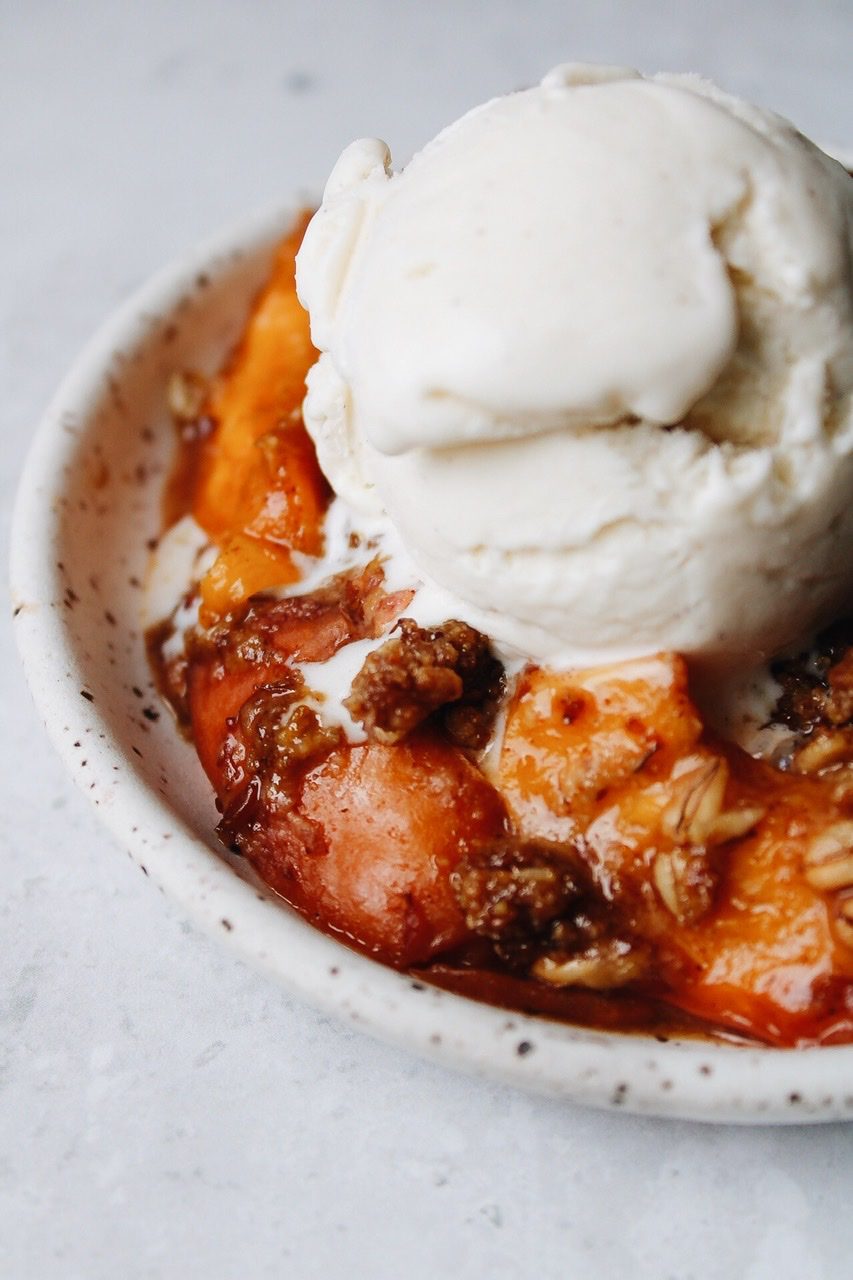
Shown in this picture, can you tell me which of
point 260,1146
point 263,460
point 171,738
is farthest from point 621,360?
point 260,1146

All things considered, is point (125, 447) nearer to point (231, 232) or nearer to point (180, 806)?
point (231, 232)

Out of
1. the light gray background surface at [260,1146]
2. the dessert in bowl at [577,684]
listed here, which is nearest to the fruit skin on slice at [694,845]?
the dessert in bowl at [577,684]

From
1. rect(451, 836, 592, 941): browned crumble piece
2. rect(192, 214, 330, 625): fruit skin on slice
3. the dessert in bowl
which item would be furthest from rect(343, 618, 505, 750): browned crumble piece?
rect(192, 214, 330, 625): fruit skin on slice

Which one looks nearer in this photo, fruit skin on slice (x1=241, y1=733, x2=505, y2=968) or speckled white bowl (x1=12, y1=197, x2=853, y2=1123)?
speckled white bowl (x1=12, y1=197, x2=853, y2=1123)

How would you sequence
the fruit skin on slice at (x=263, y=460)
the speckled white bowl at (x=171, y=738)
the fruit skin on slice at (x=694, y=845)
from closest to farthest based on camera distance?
the speckled white bowl at (x=171, y=738), the fruit skin on slice at (x=694, y=845), the fruit skin on slice at (x=263, y=460)

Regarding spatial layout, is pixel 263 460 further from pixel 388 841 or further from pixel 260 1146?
pixel 260 1146

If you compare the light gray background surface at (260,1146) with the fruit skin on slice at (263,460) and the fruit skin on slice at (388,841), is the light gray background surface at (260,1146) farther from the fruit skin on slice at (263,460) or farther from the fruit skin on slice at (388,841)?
the fruit skin on slice at (263,460)

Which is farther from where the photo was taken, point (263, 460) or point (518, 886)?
point (263, 460)

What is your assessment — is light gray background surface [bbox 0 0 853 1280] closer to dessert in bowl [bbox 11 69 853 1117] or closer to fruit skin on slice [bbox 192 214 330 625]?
dessert in bowl [bbox 11 69 853 1117]
